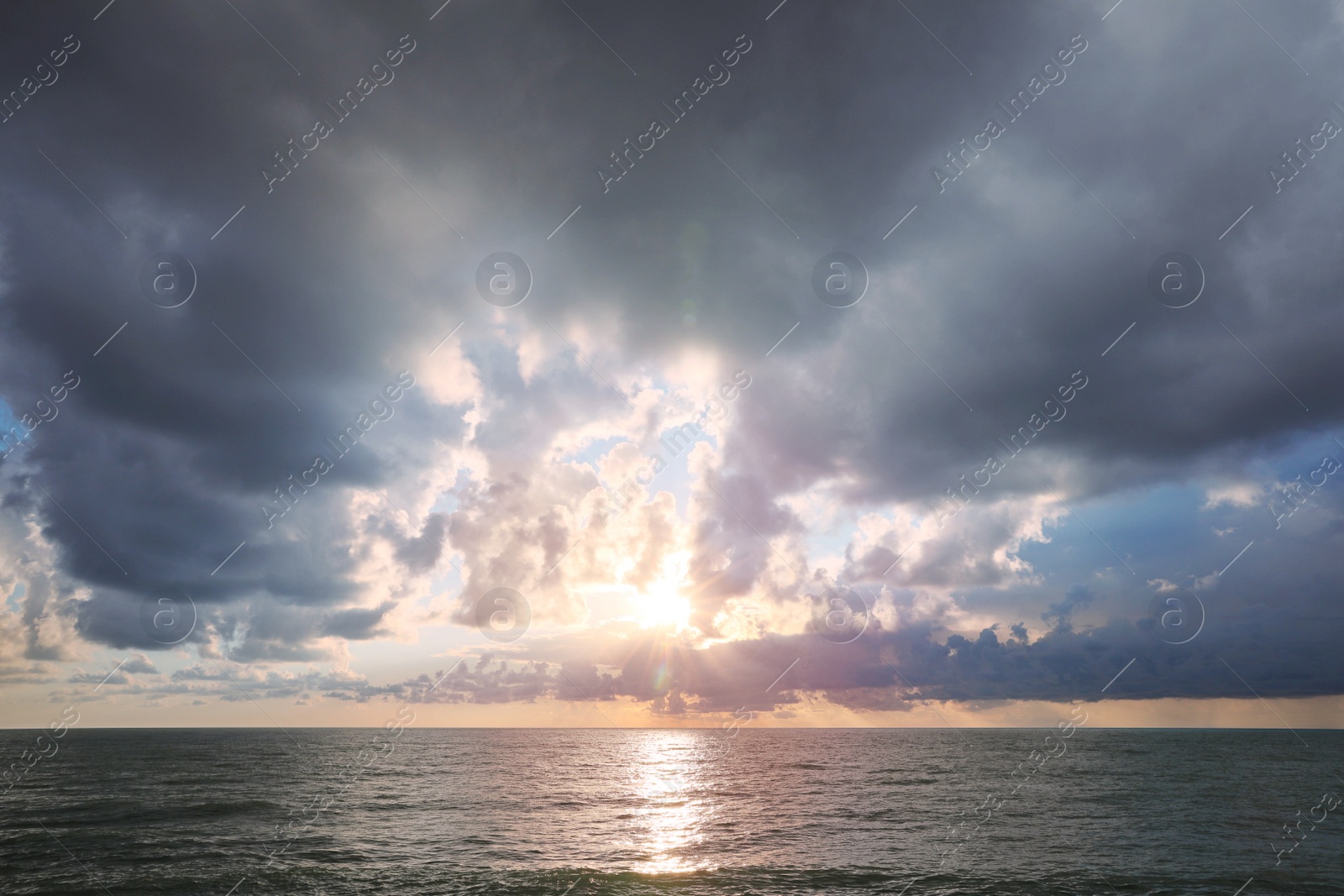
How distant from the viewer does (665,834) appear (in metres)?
43.8

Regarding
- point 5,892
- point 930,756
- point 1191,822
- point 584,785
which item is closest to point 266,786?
point 584,785

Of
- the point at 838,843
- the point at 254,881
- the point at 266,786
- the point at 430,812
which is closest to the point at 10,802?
the point at 266,786

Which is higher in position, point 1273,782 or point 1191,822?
point 1191,822

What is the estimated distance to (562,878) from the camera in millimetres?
31969

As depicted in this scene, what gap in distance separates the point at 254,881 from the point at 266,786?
154 ft

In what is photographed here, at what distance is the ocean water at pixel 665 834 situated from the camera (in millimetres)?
31484

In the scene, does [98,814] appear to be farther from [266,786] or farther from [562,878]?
[562,878]

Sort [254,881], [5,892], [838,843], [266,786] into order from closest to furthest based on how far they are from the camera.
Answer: [5,892] < [254,881] < [838,843] < [266,786]

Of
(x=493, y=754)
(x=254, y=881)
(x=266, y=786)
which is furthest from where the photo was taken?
(x=493, y=754)

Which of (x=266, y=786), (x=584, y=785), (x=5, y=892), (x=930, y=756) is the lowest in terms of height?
(x=930, y=756)

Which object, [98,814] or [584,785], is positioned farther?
[584,785]

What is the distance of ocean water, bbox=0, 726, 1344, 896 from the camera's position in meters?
31.5

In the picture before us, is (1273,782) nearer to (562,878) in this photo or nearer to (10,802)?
(562,878)

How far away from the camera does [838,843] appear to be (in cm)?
4003
